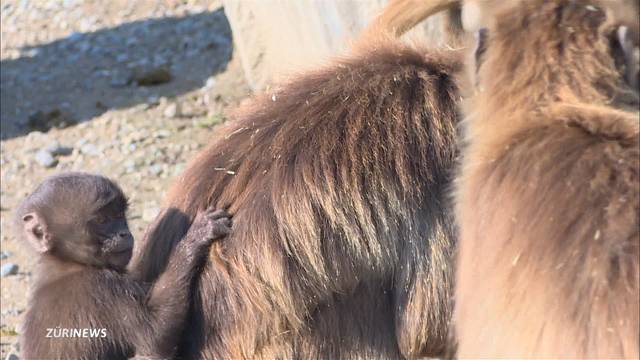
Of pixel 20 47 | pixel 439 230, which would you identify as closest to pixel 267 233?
pixel 439 230

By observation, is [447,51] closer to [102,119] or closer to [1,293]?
[1,293]

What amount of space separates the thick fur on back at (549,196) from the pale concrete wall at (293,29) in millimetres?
1839

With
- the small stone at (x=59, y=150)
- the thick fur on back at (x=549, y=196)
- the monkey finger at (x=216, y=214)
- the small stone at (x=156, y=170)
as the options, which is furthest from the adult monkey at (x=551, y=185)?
the small stone at (x=59, y=150)

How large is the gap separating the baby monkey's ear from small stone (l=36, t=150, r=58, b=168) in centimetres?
353

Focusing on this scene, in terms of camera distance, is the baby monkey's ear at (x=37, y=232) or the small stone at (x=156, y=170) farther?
the small stone at (x=156, y=170)

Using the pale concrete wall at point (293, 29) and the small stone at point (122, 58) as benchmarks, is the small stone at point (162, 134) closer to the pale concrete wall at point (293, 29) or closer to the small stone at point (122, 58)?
the pale concrete wall at point (293, 29)

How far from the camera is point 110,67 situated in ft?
27.8

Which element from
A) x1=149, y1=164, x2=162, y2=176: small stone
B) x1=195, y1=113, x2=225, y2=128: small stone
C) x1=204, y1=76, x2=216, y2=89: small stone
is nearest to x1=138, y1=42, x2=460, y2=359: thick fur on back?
x1=149, y1=164, x2=162, y2=176: small stone

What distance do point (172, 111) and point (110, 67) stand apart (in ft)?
4.03

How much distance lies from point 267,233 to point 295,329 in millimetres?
290

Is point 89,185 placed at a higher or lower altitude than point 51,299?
higher

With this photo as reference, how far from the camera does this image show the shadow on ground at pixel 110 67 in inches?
311

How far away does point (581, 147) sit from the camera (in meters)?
2.58

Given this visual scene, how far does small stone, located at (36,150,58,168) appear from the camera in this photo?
702 centimetres
